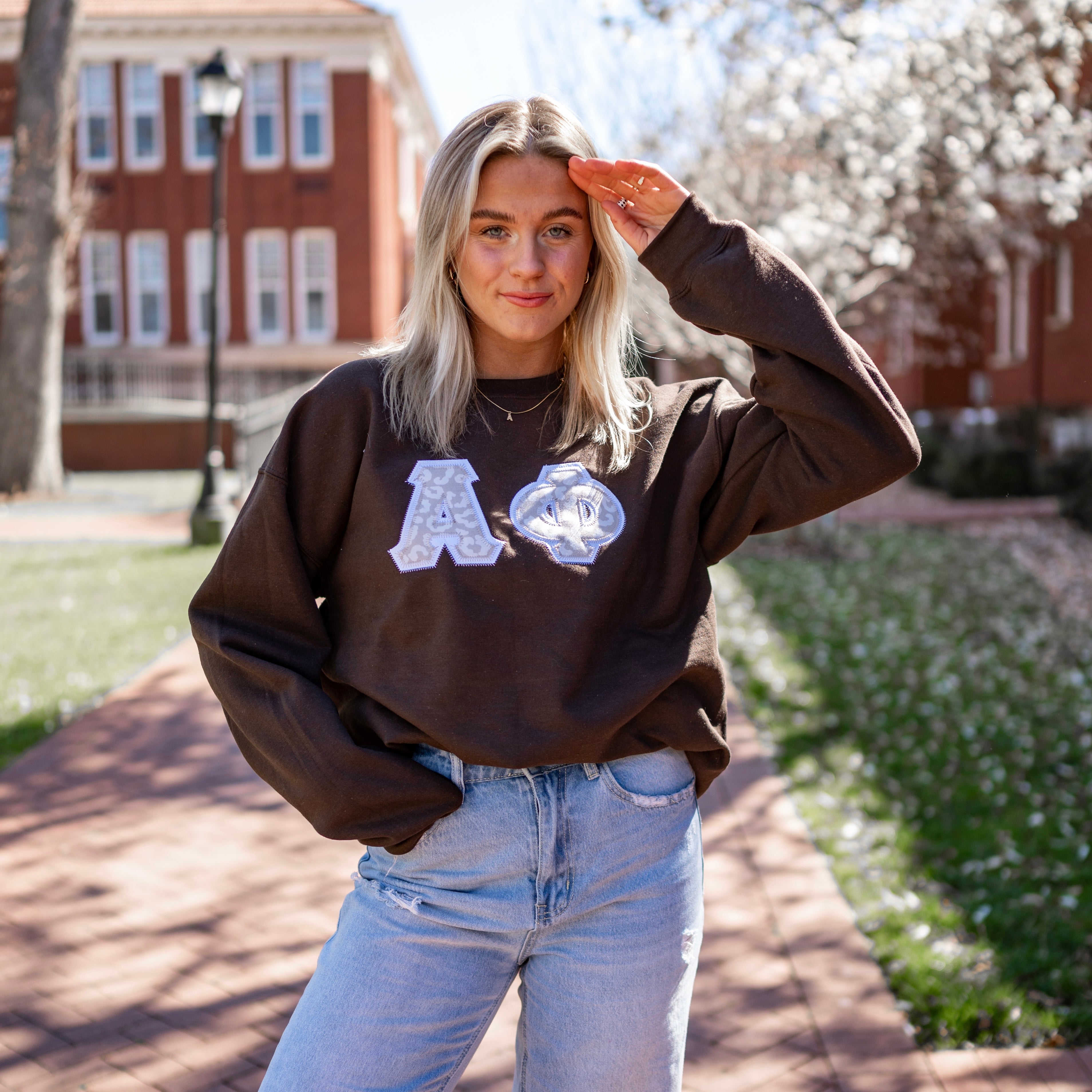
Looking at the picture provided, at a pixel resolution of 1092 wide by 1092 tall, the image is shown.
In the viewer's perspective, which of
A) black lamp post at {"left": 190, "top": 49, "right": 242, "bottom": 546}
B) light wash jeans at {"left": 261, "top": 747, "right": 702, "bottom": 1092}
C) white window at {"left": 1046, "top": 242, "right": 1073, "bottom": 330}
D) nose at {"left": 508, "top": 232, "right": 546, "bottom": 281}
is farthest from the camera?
white window at {"left": 1046, "top": 242, "right": 1073, "bottom": 330}

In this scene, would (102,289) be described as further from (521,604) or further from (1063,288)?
(521,604)

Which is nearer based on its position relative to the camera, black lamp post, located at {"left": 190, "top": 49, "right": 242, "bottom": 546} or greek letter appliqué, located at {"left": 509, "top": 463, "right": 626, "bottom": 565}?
greek letter appliqué, located at {"left": 509, "top": 463, "right": 626, "bottom": 565}

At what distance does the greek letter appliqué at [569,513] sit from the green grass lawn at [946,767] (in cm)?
205

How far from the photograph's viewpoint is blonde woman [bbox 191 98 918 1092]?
1797mm

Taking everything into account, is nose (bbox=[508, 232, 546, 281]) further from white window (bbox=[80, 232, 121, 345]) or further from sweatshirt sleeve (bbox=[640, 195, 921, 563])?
white window (bbox=[80, 232, 121, 345])

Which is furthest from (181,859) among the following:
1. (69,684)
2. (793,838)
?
(69,684)

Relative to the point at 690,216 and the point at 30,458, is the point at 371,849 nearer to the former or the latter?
the point at 690,216

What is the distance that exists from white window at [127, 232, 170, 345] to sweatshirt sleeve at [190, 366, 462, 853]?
87.1 feet

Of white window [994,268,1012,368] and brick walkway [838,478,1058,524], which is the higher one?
white window [994,268,1012,368]

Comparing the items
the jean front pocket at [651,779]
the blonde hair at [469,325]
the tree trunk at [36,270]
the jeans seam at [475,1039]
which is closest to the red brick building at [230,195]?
the tree trunk at [36,270]

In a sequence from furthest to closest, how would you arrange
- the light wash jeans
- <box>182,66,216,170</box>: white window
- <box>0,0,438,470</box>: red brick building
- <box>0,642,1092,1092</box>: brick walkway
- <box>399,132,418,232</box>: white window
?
<box>399,132,418,232</box>: white window < <box>182,66,216,170</box>: white window < <box>0,0,438,470</box>: red brick building < <box>0,642,1092,1092</box>: brick walkway < the light wash jeans

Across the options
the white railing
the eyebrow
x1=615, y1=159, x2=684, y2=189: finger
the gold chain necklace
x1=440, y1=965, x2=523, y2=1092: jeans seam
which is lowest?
the white railing

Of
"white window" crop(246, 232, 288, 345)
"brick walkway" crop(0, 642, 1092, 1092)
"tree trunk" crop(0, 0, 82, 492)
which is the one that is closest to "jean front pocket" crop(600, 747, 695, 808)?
"brick walkway" crop(0, 642, 1092, 1092)

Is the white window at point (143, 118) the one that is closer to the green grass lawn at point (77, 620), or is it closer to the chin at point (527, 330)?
the green grass lawn at point (77, 620)
